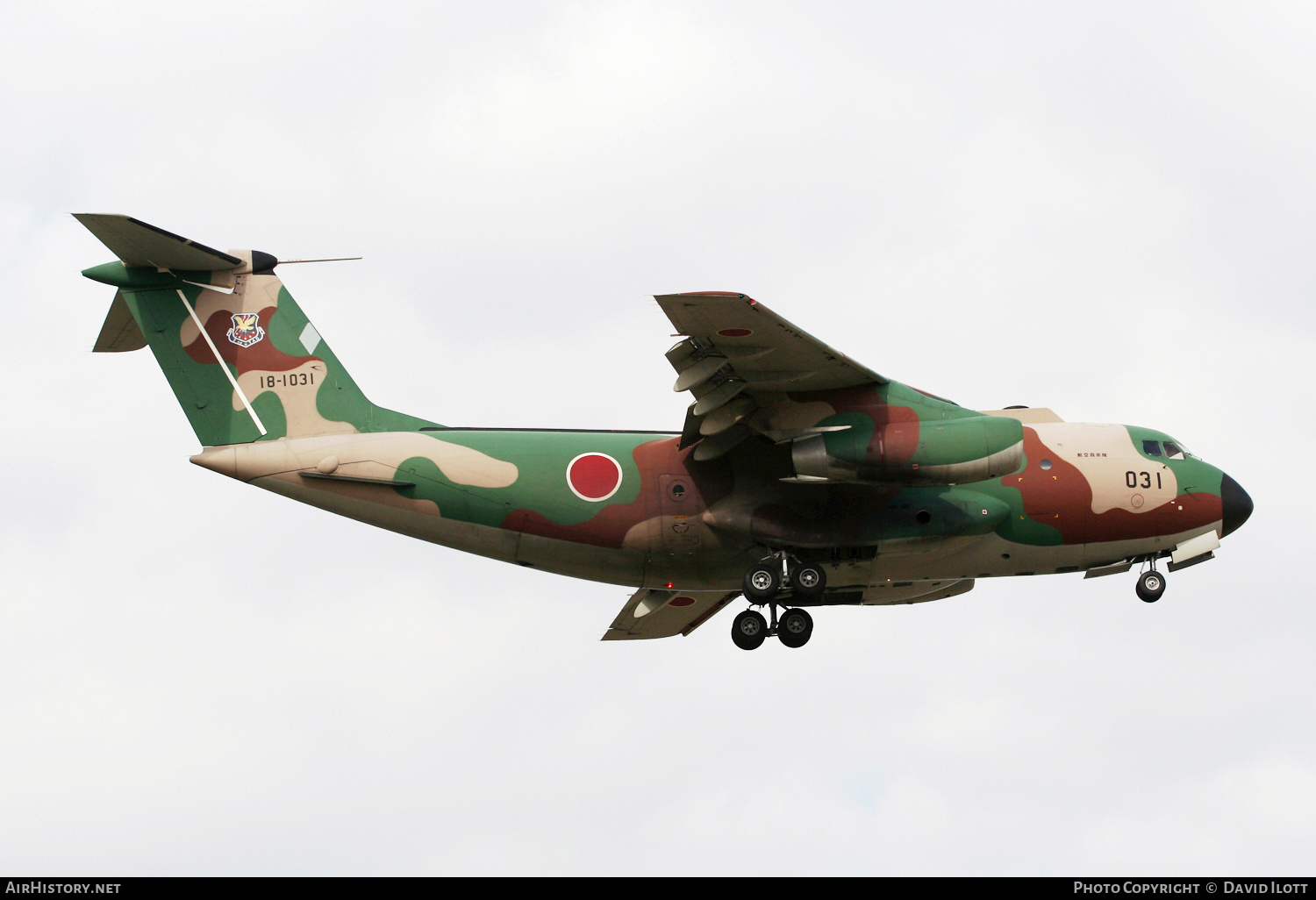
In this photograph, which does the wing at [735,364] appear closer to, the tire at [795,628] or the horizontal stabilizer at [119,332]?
the tire at [795,628]

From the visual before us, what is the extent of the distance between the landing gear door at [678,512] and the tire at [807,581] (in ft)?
4.69

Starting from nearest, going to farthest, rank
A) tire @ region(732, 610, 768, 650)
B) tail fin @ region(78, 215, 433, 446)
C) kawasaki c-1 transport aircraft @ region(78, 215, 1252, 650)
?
kawasaki c-1 transport aircraft @ region(78, 215, 1252, 650) < tail fin @ region(78, 215, 433, 446) < tire @ region(732, 610, 768, 650)

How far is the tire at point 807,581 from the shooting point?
23266 millimetres

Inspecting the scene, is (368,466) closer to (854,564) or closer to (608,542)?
(608,542)

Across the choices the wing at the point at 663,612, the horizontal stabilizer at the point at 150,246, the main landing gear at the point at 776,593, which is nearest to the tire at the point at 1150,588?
the main landing gear at the point at 776,593

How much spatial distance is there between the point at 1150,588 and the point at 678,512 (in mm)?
7011

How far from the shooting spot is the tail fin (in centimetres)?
2366

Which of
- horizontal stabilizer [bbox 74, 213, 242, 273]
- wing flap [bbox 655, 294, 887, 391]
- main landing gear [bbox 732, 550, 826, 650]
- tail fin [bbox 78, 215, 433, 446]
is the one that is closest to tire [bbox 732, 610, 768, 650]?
A: main landing gear [bbox 732, 550, 826, 650]

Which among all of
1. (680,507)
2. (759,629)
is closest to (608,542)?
(680,507)

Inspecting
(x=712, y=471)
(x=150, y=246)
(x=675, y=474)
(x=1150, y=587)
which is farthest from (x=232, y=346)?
(x=1150, y=587)

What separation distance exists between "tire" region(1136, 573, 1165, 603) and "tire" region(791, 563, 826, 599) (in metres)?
4.81

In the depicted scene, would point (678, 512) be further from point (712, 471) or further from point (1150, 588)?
point (1150, 588)

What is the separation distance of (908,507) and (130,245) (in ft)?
36.9

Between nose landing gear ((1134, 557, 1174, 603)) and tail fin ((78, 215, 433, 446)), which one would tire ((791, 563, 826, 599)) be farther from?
tail fin ((78, 215, 433, 446))
